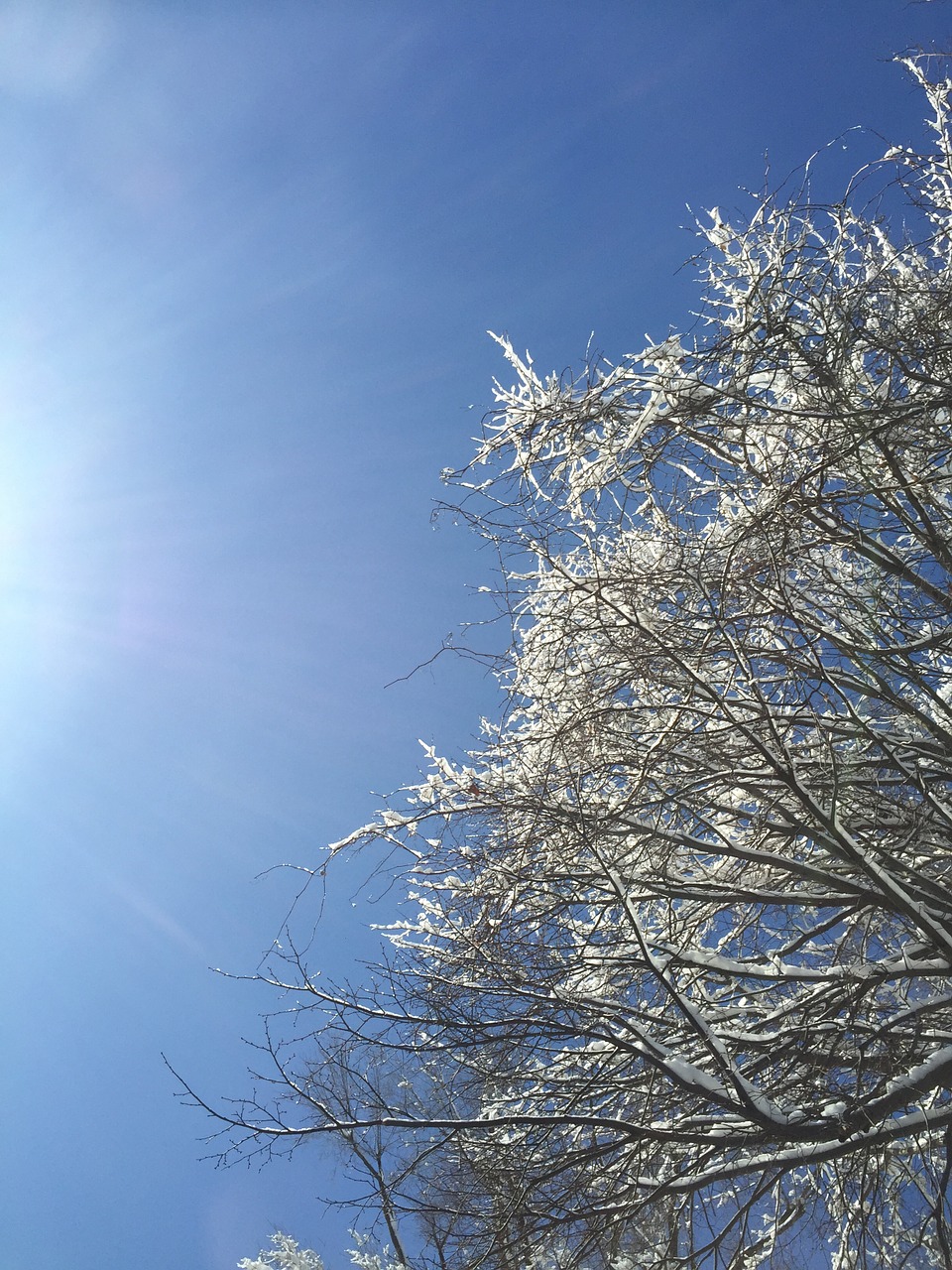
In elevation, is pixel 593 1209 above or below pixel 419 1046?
below

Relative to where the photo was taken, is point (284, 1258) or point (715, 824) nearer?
point (715, 824)

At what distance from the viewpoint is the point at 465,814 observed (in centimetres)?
455

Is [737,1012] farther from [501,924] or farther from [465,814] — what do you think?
[465,814]

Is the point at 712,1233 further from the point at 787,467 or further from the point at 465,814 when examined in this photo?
the point at 787,467

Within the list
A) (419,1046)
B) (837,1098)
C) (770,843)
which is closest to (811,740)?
(770,843)

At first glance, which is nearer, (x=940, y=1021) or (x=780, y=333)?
(x=780, y=333)

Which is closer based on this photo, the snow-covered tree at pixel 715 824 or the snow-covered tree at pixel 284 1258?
the snow-covered tree at pixel 715 824

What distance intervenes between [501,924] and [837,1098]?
60.6 inches

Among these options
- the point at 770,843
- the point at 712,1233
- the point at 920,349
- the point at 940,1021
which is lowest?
the point at 712,1233

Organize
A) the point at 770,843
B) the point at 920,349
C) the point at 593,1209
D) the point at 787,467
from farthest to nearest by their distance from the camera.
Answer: the point at 770,843, the point at 787,467, the point at 593,1209, the point at 920,349

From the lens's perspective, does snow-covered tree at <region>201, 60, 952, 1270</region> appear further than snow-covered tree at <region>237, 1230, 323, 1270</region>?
No

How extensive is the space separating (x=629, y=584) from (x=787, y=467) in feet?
2.91

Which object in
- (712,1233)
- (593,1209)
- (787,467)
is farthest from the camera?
(712,1233)

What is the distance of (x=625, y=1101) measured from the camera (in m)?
5.14
